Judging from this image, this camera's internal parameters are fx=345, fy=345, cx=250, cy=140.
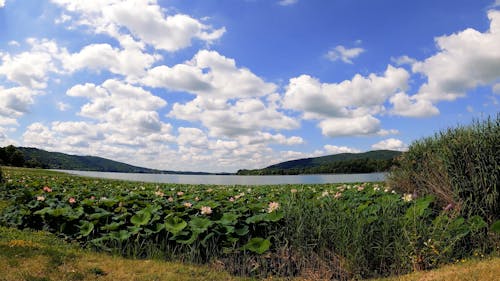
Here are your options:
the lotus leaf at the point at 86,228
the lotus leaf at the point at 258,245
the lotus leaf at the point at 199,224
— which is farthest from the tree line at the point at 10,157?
the lotus leaf at the point at 258,245

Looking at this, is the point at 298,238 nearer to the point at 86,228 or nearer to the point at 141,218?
the point at 141,218

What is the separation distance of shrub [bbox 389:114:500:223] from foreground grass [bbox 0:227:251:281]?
4756 mm

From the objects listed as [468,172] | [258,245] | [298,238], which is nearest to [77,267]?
[258,245]

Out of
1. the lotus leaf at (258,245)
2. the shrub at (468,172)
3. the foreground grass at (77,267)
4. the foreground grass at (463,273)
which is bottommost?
the foreground grass at (77,267)

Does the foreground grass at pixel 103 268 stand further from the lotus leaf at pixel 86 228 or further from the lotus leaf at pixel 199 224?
the lotus leaf at pixel 199 224

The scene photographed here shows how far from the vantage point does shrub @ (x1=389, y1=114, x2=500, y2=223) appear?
6.82 metres

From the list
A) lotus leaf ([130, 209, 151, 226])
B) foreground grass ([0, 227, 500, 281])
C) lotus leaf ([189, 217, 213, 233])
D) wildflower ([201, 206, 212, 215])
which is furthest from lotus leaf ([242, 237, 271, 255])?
lotus leaf ([130, 209, 151, 226])

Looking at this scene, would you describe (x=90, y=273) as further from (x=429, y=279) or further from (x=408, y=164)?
(x=408, y=164)

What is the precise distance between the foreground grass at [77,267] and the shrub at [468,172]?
476 cm

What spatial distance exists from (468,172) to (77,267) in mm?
7539

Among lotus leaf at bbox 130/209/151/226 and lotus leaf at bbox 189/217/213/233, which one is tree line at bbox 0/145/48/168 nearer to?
lotus leaf at bbox 130/209/151/226

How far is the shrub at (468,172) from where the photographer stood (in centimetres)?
682

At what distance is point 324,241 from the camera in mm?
5668

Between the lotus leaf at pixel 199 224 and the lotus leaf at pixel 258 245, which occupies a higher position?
the lotus leaf at pixel 199 224
